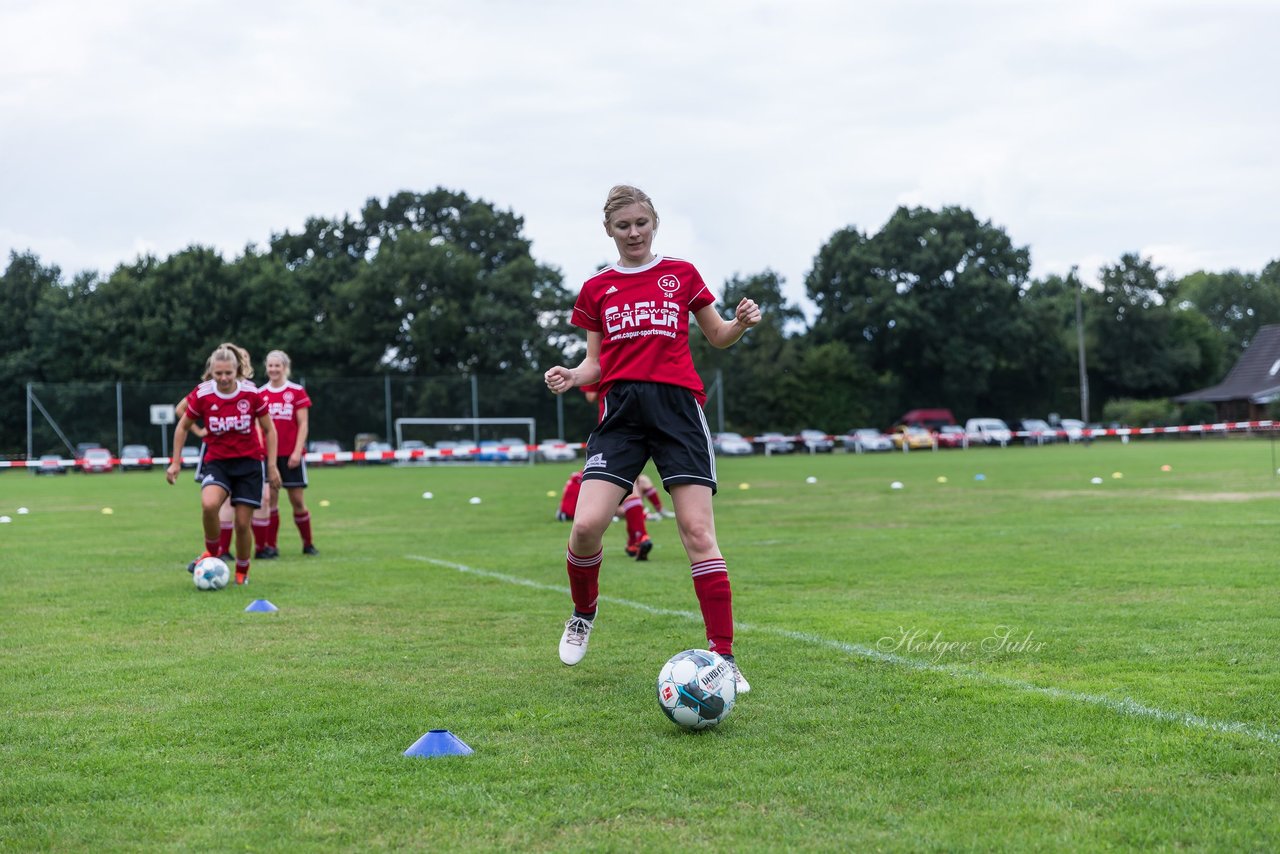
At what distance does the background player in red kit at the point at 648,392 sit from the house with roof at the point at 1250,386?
6685 centimetres

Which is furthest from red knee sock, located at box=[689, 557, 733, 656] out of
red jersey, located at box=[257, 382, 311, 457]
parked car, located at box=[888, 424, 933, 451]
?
parked car, located at box=[888, 424, 933, 451]

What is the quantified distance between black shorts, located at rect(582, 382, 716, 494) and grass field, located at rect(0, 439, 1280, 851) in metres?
0.88

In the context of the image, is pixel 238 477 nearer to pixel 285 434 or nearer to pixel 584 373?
pixel 285 434

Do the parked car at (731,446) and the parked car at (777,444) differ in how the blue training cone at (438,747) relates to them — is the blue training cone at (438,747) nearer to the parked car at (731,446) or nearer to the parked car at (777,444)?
the parked car at (731,446)

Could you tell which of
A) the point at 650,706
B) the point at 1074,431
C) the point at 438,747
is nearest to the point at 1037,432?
the point at 1074,431

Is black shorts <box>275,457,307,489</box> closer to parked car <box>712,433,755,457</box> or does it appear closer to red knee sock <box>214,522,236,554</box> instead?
red knee sock <box>214,522,236,554</box>

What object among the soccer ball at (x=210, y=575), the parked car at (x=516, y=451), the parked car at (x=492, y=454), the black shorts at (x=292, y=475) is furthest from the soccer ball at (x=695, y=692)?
the parked car at (x=492, y=454)

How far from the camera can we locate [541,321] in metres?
60.3

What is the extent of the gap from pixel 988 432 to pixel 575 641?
54.8 metres

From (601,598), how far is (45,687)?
11.5 feet

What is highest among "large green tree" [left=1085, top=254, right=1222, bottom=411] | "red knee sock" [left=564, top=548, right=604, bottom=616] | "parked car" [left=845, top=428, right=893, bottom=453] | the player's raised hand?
"large green tree" [left=1085, top=254, right=1222, bottom=411]

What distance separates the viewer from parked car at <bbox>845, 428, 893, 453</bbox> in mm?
57219

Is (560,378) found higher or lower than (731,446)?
higher

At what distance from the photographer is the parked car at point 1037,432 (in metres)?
56.5
